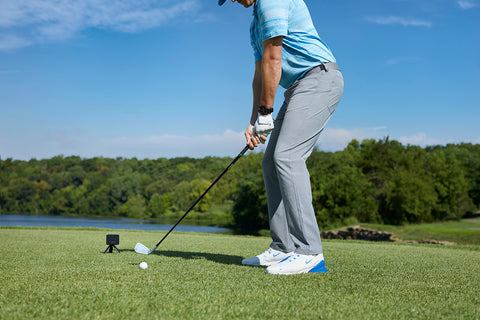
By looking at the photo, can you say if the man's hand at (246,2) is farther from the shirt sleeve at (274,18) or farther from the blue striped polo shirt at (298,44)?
the shirt sleeve at (274,18)

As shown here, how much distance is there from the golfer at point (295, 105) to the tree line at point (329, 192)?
49189 millimetres

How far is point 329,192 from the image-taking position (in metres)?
53.8

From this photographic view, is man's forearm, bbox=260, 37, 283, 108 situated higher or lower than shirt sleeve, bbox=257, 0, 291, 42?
lower

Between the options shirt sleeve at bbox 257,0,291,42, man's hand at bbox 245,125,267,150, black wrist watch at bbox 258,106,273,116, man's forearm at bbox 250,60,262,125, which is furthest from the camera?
man's forearm at bbox 250,60,262,125

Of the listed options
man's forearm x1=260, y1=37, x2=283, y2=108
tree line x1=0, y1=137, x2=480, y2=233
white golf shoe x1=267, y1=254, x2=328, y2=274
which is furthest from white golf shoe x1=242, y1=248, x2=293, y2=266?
tree line x1=0, y1=137, x2=480, y2=233

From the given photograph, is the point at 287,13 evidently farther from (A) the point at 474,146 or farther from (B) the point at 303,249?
(A) the point at 474,146

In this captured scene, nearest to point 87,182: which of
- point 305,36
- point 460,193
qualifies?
point 460,193

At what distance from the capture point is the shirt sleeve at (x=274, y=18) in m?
3.36

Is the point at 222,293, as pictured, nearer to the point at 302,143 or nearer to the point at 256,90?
the point at 302,143

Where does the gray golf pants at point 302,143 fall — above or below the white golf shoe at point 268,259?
above

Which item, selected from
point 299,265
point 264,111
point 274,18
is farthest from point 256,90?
Answer: point 299,265

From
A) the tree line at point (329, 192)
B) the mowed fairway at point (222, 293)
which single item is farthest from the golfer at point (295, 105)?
the tree line at point (329, 192)

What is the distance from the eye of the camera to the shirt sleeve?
11.0 ft

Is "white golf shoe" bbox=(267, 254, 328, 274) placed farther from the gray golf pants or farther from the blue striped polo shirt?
the blue striped polo shirt
